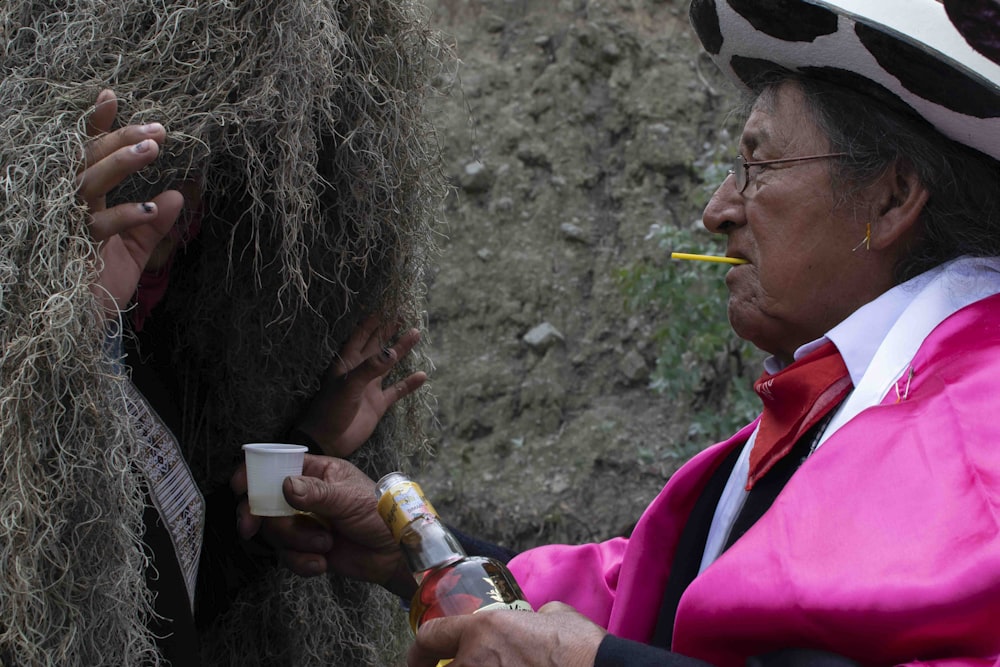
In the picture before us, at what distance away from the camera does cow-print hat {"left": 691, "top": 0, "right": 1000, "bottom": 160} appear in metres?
1.24

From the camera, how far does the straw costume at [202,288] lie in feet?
3.76

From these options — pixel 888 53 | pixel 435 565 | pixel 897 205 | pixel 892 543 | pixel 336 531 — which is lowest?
pixel 336 531

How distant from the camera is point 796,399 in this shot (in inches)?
55.9

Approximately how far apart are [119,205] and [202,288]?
495 mm

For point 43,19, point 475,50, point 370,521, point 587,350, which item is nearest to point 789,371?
point 370,521

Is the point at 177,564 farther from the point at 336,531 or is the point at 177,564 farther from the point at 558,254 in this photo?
the point at 558,254

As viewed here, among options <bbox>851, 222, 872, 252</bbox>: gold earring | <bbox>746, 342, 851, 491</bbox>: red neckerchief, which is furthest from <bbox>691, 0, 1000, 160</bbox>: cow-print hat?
<bbox>746, 342, 851, 491</bbox>: red neckerchief

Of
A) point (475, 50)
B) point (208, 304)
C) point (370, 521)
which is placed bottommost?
point (475, 50)

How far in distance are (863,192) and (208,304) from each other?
108cm

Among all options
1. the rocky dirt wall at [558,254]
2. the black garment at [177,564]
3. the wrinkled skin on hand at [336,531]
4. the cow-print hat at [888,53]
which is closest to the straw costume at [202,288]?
the black garment at [177,564]

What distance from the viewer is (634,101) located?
429 cm

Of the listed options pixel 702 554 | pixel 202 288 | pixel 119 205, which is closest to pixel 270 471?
pixel 202 288

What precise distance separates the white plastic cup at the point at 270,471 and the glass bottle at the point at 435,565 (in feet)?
1.01

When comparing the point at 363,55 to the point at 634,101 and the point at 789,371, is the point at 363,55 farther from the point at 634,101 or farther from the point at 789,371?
the point at 634,101
